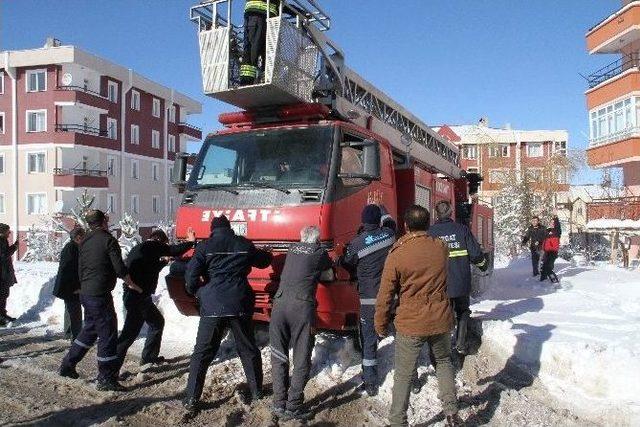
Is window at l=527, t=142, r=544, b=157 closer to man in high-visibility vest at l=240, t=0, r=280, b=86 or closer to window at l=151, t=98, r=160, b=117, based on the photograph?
window at l=151, t=98, r=160, b=117

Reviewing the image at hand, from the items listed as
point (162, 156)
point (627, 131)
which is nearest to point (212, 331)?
point (627, 131)

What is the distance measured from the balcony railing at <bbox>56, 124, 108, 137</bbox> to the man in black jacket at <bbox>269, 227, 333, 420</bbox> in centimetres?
3568

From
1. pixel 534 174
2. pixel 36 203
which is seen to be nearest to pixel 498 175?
pixel 534 174

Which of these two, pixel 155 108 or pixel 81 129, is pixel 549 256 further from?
pixel 155 108

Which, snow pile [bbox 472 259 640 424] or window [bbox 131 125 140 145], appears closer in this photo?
snow pile [bbox 472 259 640 424]

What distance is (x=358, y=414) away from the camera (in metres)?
5.34

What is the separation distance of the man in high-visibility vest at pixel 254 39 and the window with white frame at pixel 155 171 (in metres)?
38.8

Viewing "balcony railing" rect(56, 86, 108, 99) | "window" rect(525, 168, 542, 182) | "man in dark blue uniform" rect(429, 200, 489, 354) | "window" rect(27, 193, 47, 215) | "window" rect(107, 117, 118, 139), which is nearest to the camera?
"man in dark blue uniform" rect(429, 200, 489, 354)

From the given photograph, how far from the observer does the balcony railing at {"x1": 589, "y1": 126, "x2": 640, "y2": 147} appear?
797 inches

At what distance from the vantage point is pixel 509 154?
5531cm

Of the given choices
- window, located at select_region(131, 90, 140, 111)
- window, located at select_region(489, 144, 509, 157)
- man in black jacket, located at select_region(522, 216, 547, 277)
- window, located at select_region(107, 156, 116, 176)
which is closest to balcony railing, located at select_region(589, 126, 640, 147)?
man in black jacket, located at select_region(522, 216, 547, 277)

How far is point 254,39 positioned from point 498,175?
35.7 m

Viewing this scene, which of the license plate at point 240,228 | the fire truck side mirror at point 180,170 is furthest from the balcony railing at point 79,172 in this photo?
the license plate at point 240,228

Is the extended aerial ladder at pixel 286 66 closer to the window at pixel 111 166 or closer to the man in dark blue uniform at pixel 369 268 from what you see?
the man in dark blue uniform at pixel 369 268
